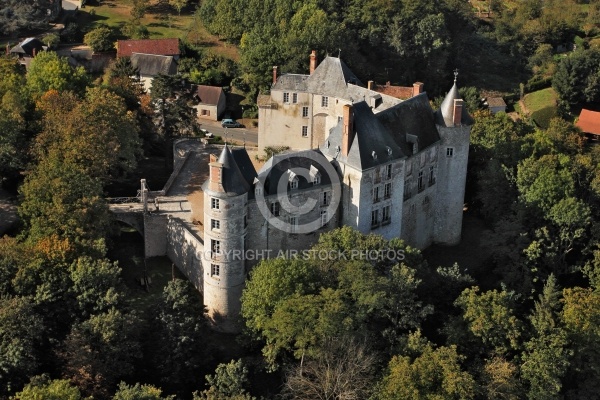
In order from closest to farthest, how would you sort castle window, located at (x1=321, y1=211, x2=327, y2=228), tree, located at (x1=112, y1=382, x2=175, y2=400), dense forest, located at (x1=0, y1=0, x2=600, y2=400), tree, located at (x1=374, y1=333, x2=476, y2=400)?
tree, located at (x1=112, y1=382, x2=175, y2=400)
tree, located at (x1=374, y1=333, x2=476, y2=400)
dense forest, located at (x1=0, y1=0, x2=600, y2=400)
castle window, located at (x1=321, y1=211, x2=327, y2=228)

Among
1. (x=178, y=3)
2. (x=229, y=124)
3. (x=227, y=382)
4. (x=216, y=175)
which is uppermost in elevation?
(x=178, y=3)

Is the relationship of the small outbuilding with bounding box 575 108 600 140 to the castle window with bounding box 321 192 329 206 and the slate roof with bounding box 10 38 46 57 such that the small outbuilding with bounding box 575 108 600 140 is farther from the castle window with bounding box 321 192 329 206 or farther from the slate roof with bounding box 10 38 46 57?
the slate roof with bounding box 10 38 46 57

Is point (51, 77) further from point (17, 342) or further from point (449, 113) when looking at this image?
point (449, 113)

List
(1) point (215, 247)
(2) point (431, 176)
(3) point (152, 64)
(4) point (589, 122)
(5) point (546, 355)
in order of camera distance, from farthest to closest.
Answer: (4) point (589, 122)
(3) point (152, 64)
(2) point (431, 176)
(1) point (215, 247)
(5) point (546, 355)

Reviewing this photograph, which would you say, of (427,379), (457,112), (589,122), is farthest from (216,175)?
(589,122)

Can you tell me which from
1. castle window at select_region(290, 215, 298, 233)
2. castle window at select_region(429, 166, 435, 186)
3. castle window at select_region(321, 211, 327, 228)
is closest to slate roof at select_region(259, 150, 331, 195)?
castle window at select_region(321, 211, 327, 228)
